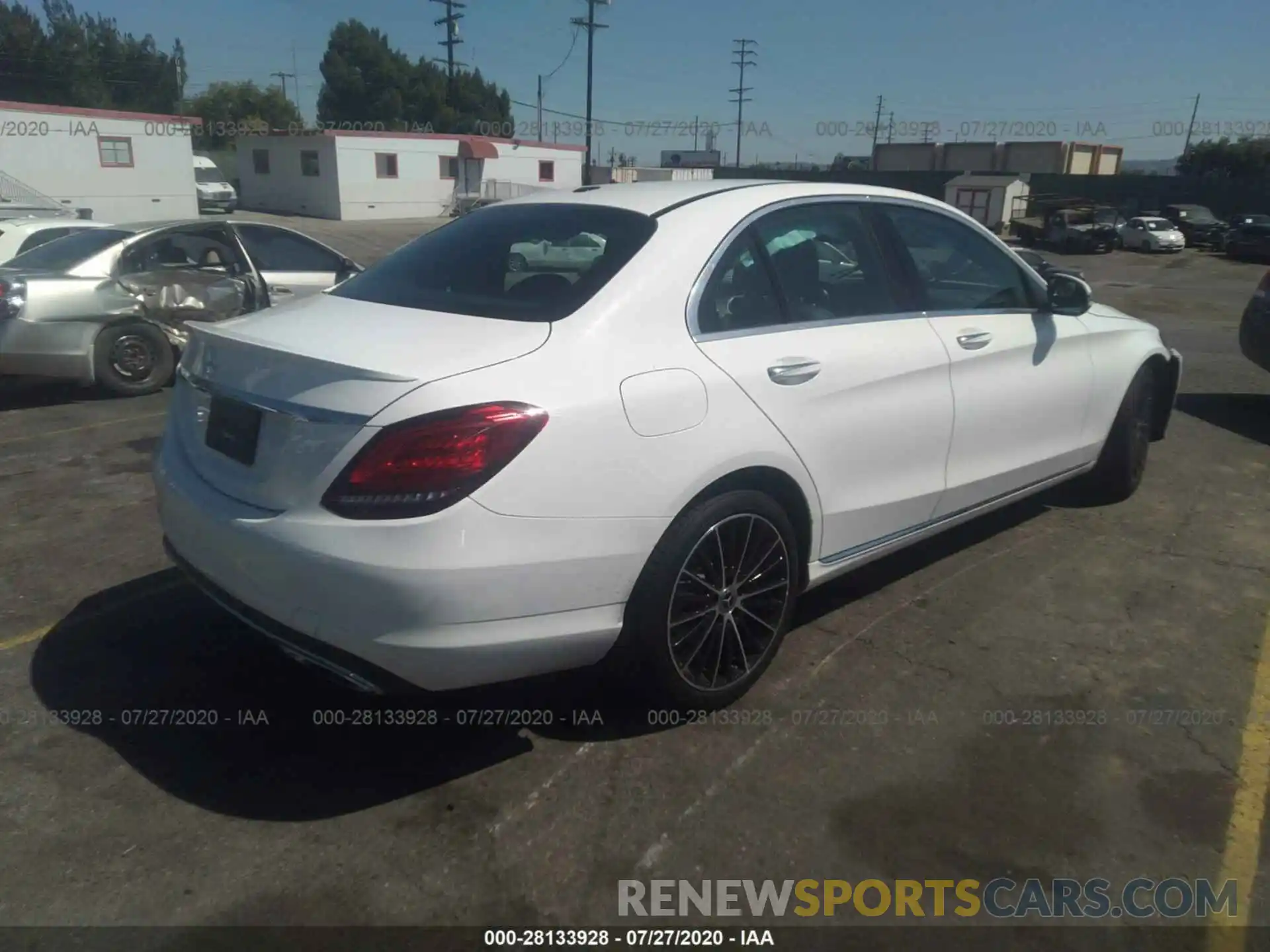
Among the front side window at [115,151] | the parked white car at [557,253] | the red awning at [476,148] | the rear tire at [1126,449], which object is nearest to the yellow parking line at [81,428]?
the parked white car at [557,253]

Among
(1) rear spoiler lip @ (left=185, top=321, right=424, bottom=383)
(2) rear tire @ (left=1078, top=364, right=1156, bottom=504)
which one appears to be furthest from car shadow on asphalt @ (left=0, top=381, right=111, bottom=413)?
(2) rear tire @ (left=1078, top=364, right=1156, bottom=504)

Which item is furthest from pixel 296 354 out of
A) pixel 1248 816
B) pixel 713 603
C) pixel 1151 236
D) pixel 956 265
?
pixel 1151 236

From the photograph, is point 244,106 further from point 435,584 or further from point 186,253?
point 435,584

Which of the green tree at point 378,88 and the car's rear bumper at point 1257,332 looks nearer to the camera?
the car's rear bumper at point 1257,332

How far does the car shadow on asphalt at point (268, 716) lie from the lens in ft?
9.45

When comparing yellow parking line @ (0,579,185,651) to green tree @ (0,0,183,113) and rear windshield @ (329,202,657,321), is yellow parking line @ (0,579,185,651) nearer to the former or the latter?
rear windshield @ (329,202,657,321)

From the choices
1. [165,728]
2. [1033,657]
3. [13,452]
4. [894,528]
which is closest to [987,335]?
[894,528]

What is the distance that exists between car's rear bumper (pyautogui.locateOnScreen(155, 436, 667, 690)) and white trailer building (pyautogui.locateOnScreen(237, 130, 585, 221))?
41.4 metres

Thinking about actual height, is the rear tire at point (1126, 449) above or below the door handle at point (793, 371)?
below

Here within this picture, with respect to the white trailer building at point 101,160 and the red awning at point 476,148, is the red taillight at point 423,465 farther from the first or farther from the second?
the red awning at point 476,148

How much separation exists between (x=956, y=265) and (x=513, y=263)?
2017mm

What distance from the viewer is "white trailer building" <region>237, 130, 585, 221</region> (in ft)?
137

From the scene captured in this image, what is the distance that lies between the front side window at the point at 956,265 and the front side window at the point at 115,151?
114ft

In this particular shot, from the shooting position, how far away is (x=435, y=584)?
8.09ft
